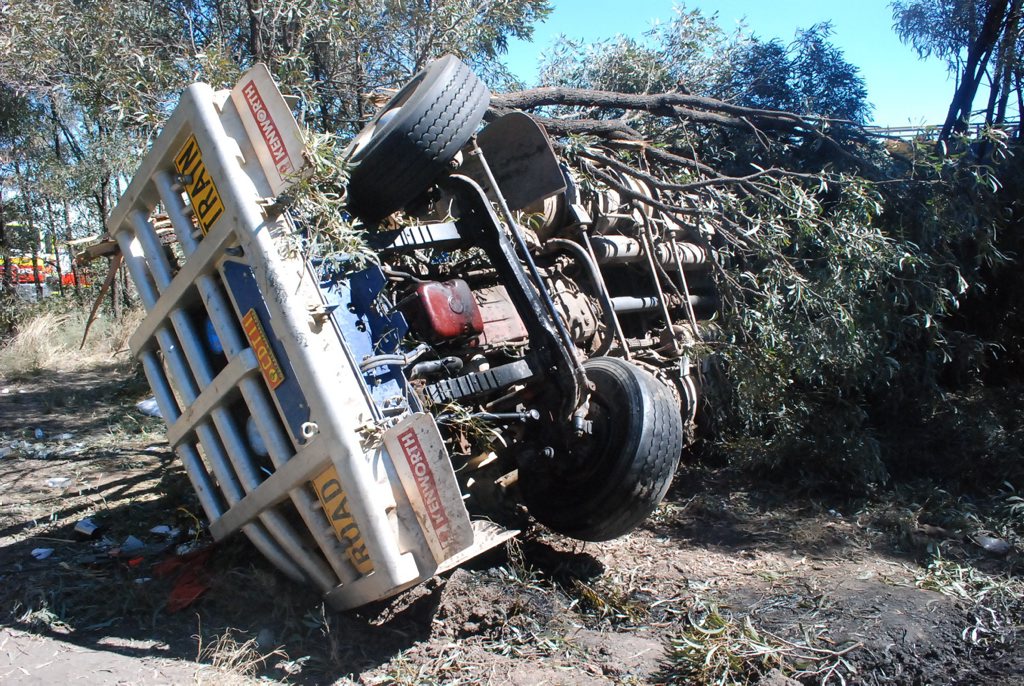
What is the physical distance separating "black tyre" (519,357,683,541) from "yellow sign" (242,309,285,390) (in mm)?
1352

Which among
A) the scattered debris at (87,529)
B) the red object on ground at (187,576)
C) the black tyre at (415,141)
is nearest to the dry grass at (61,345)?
the scattered debris at (87,529)

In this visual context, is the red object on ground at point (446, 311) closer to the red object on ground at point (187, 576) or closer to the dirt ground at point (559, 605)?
the dirt ground at point (559, 605)

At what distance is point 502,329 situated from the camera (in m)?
4.43

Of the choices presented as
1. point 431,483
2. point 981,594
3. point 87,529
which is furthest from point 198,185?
point 981,594

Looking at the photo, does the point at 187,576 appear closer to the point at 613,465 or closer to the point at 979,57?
the point at 613,465

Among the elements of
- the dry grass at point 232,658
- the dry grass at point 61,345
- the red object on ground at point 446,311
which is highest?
the dry grass at point 61,345

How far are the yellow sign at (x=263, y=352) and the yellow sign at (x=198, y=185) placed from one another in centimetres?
46

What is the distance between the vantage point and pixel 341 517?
3082mm

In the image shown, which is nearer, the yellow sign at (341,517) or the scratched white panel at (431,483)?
the scratched white panel at (431,483)

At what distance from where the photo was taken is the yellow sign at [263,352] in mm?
3172

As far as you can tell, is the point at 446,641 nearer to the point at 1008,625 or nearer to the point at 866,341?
the point at 1008,625

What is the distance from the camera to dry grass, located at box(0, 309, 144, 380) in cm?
946

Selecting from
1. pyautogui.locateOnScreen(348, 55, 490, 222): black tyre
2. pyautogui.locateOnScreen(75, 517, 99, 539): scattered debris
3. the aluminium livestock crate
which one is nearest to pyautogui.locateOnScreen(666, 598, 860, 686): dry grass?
the aluminium livestock crate

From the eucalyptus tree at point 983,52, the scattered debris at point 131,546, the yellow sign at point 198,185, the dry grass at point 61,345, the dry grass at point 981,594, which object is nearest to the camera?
the yellow sign at point 198,185
